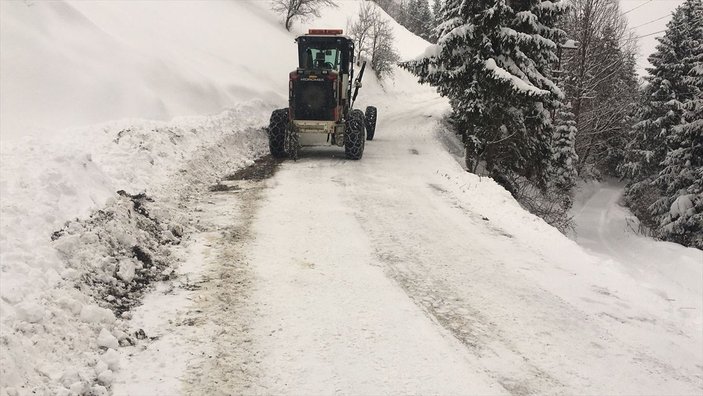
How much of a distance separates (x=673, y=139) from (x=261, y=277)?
24.6 metres

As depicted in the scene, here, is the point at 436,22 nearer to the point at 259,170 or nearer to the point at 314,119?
the point at 314,119

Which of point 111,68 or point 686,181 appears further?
point 686,181

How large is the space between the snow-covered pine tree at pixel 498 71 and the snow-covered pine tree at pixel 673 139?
9.52 metres

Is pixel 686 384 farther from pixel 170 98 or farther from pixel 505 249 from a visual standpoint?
pixel 170 98

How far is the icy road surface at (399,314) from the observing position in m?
3.82

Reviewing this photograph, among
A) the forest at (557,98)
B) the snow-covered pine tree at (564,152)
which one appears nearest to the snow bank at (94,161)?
the forest at (557,98)

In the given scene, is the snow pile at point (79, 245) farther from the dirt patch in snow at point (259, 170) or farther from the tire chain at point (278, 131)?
the tire chain at point (278, 131)

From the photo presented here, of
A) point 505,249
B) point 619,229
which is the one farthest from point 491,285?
point 619,229

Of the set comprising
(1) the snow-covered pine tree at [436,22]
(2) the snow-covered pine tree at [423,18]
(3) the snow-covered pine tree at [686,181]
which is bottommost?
(3) the snow-covered pine tree at [686,181]


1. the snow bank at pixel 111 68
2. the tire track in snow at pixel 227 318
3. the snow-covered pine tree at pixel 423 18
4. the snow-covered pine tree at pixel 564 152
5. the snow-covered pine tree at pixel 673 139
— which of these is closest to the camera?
the tire track in snow at pixel 227 318

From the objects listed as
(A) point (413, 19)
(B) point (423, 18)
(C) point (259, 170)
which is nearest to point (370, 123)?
(C) point (259, 170)

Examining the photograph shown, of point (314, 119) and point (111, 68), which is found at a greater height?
point (111, 68)

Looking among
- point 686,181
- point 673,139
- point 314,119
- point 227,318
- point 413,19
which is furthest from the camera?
point 413,19

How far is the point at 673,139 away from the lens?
76.9ft
